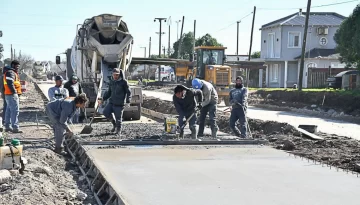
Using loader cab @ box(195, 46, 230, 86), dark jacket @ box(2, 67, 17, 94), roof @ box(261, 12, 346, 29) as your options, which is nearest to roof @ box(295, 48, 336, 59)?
roof @ box(261, 12, 346, 29)

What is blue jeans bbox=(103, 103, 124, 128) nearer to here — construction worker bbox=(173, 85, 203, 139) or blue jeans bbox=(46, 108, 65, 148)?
construction worker bbox=(173, 85, 203, 139)

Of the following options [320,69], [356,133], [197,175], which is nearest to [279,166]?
[197,175]

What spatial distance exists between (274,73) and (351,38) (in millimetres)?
23413

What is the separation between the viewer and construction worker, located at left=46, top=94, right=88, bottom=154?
948 centimetres

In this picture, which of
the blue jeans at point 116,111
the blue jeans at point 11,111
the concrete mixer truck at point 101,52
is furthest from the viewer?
the concrete mixer truck at point 101,52

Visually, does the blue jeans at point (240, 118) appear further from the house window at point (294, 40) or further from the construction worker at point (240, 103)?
the house window at point (294, 40)

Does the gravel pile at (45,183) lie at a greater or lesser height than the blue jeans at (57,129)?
lesser

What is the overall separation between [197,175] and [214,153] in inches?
91.0

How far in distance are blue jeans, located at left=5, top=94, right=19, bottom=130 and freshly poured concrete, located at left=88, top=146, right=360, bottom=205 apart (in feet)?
12.4

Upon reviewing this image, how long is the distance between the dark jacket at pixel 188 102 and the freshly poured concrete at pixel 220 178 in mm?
1501

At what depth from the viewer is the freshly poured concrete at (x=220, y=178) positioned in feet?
21.6

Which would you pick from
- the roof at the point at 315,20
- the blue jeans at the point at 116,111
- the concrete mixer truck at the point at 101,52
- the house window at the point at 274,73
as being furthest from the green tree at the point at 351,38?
the house window at the point at 274,73

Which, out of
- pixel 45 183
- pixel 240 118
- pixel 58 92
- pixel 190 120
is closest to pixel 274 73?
pixel 240 118

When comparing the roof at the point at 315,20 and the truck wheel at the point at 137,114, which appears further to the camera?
the roof at the point at 315,20
